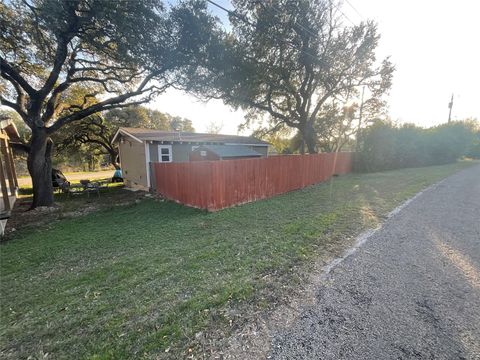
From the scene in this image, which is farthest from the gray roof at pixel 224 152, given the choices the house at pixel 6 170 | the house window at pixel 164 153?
the house at pixel 6 170

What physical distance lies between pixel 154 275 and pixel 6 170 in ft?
45.6

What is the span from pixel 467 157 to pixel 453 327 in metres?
49.4

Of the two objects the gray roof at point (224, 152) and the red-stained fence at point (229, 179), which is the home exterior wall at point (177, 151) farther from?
the red-stained fence at point (229, 179)

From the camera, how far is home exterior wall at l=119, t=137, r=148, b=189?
12617 millimetres

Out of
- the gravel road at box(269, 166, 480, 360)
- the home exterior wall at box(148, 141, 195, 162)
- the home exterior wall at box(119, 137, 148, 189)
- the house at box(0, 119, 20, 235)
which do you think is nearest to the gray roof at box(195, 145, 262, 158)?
the home exterior wall at box(148, 141, 195, 162)

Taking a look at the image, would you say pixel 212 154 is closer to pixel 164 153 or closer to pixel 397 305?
pixel 164 153

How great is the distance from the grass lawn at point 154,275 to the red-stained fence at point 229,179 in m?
1.08

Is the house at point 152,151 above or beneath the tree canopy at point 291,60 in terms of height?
beneath

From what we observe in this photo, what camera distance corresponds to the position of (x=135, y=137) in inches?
492

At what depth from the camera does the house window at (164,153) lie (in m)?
12.8

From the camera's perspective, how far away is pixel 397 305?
2498mm

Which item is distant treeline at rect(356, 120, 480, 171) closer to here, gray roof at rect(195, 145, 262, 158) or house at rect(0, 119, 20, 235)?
gray roof at rect(195, 145, 262, 158)

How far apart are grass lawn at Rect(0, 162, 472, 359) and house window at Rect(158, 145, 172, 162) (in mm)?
6471

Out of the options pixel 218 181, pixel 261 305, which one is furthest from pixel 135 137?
pixel 261 305
